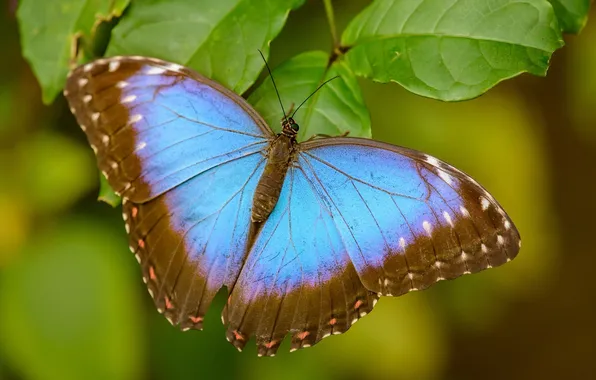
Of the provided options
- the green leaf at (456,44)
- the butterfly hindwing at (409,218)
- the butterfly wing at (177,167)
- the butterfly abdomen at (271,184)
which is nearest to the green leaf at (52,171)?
the butterfly wing at (177,167)

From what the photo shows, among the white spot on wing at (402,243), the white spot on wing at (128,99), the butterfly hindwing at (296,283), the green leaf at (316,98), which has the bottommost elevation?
the butterfly hindwing at (296,283)

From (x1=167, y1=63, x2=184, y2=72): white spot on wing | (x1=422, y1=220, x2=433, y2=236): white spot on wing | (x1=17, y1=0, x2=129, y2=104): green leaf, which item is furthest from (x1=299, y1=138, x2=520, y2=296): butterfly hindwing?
(x1=17, y1=0, x2=129, y2=104): green leaf

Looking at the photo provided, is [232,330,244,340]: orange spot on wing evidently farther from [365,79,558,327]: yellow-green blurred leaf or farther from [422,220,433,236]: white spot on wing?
[365,79,558,327]: yellow-green blurred leaf

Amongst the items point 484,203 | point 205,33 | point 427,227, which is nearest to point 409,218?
point 427,227

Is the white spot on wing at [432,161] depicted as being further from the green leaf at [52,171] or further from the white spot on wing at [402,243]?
Result: the green leaf at [52,171]

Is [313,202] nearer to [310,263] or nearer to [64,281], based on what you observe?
[310,263]

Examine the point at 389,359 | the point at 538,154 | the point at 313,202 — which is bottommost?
the point at 389,359

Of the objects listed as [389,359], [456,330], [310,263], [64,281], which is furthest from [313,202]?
[456,330]
